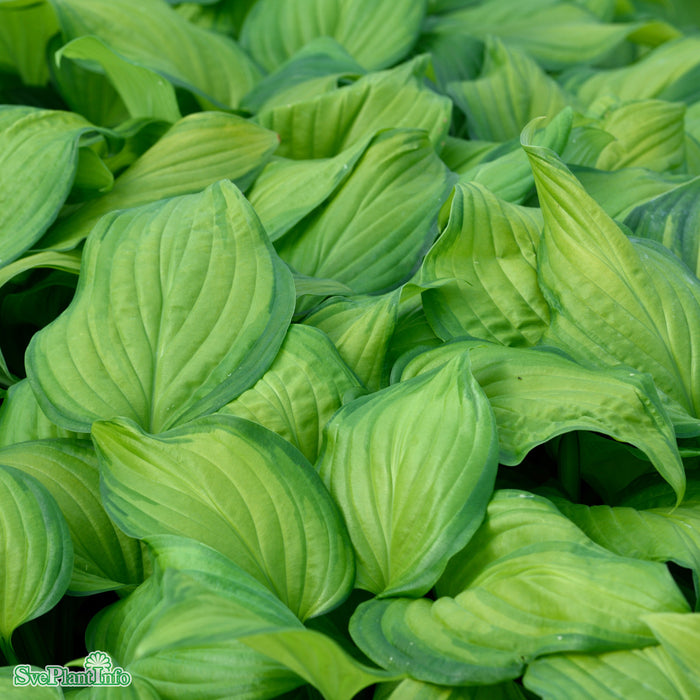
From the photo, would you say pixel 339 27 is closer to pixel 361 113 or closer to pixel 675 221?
pixel 361 113

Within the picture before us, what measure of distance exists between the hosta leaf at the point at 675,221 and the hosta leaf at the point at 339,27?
0.39m

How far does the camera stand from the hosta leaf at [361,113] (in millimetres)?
746

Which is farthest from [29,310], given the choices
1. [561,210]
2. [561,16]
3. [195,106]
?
[561,16]

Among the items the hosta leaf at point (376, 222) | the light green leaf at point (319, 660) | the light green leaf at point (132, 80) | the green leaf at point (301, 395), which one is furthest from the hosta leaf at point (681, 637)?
the light green leaf at point (132, 80)

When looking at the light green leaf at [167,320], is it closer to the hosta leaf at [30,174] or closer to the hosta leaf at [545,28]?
the hosta leaf at [30,174]

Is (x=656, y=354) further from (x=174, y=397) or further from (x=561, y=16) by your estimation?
(x=561, y=16)

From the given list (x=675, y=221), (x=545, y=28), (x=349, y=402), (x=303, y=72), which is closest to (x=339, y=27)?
(x=303, y=72)

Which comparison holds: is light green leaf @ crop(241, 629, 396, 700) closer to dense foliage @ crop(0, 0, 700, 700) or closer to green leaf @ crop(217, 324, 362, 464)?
dense foliage @ crop(0, 0, 700, 700)

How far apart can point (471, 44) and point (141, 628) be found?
2.56 ft

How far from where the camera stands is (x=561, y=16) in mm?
1029

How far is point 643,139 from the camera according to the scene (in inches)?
29.3

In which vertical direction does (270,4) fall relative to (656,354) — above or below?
above

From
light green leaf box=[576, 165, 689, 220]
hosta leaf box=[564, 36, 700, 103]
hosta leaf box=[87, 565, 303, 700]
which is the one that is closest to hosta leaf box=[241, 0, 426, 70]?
hosta leaf box=[564, 36, 700, 103]

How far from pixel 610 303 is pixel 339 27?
0.59 meters
